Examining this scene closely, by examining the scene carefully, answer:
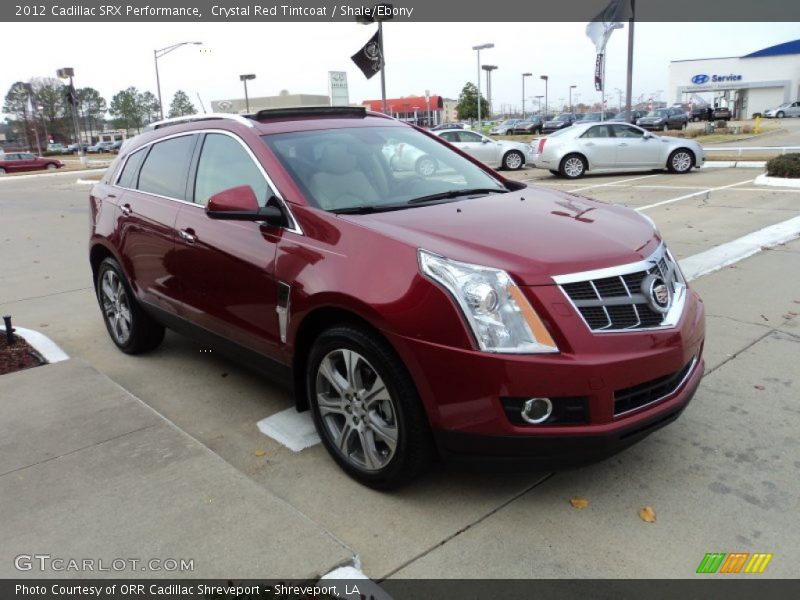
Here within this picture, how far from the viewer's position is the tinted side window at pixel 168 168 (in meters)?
4.37

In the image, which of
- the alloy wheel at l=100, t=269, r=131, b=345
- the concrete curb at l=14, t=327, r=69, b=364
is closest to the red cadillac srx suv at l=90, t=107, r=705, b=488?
the alloy wheel at l=100, t=269, r=131, b=345

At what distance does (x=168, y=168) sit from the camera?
4.56 meters

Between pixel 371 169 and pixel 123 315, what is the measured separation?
2.60 metres

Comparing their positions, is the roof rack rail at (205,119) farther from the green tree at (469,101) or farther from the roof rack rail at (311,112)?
the green tree at (469,101)

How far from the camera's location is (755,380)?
4207 millimetres

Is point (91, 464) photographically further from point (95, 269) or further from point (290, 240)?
point (95, 269)

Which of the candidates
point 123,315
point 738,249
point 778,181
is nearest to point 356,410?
point 123,315

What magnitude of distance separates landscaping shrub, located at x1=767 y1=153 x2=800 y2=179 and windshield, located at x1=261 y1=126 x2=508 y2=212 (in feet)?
38.2

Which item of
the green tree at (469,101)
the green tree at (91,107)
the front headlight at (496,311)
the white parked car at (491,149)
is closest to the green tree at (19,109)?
the green tree at (91,107)

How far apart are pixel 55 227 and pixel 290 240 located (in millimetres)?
12132

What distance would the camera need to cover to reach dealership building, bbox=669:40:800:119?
72.3m

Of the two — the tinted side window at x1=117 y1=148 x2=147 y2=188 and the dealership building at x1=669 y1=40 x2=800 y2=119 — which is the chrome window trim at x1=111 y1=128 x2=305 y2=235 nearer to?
the tinted side window at x1=117 y1=148 x2=147 y2=188

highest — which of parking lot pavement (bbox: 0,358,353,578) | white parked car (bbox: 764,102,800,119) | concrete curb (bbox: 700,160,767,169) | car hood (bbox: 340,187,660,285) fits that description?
white parked car (bbox: 764,102,800,119)

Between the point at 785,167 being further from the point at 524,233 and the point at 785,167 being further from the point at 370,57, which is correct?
the point at 524,233
